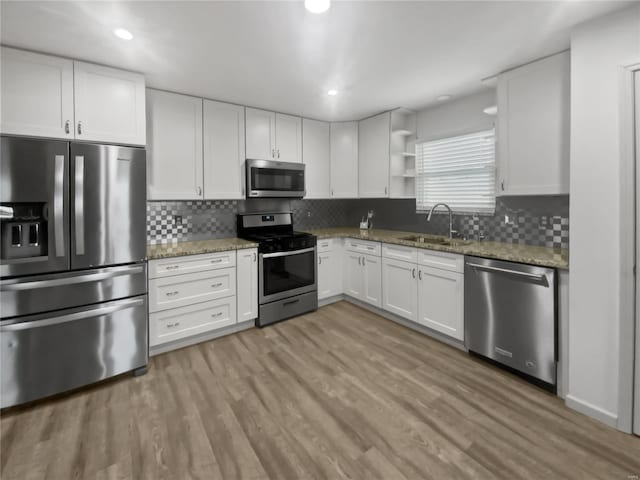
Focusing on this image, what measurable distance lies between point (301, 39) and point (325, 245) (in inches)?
92.9

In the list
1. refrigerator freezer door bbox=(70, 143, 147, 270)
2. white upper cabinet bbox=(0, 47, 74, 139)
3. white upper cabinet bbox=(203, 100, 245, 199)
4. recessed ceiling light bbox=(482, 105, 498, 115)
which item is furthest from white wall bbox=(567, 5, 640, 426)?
white upper cabinet bbox=(0, 47, 74, 139)

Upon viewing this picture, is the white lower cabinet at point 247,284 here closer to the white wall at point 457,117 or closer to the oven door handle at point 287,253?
the oven door handle at point 287,253

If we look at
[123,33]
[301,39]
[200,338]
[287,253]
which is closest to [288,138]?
[287,253]

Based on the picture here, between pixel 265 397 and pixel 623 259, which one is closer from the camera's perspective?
pixel 623 259

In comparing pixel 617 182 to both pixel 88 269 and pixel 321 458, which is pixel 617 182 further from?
pixel 88 269

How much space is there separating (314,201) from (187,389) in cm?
295

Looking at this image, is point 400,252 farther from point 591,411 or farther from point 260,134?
point 260,134

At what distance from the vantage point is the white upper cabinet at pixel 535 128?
2266 millimetres

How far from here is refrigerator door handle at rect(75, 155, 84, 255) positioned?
217 cm

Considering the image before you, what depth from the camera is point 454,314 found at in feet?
9.23

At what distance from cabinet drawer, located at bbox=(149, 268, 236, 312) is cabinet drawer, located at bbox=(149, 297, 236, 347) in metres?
0.06

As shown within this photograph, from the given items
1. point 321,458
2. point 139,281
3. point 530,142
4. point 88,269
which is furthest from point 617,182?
point 88,269

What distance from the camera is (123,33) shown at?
1990 mm

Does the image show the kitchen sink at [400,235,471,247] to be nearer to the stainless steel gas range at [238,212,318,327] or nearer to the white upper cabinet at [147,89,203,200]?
the stainless steel gas range at [238,212,318,327]
